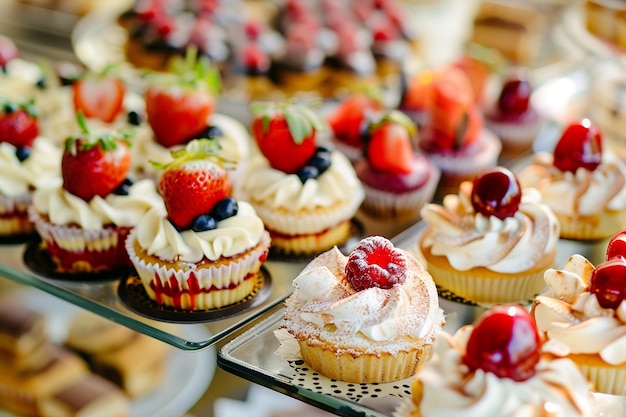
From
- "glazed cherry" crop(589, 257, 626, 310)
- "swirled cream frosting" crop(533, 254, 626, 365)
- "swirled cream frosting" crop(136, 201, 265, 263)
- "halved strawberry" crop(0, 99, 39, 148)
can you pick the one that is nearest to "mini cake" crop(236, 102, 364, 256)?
"swirled cream frosting" crop(136, 201, 265, 263)

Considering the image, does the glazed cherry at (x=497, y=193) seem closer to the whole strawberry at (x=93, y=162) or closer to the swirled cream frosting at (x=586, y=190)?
the swirled cream frosting at (x=586, y=190)

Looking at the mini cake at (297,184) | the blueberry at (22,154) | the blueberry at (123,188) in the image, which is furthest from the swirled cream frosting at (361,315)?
the blueberry at (22,154)

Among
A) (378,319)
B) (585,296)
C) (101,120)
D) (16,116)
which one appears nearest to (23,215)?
(16,116)

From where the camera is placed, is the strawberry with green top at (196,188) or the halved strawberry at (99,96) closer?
the strawberry with green top at (196,188)

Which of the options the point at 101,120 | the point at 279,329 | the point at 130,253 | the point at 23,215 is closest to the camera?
the point at 279,329

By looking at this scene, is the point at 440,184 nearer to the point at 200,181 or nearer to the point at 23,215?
the point at 200,181

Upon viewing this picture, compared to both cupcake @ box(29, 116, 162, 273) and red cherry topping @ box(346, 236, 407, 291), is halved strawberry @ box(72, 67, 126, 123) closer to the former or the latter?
cupcake @ box(29, 116, 162, 273)
